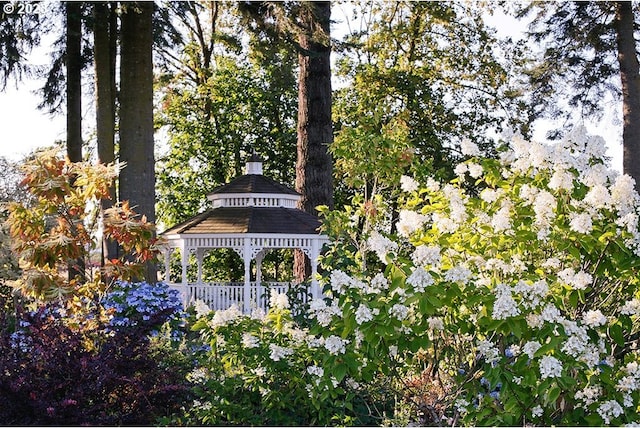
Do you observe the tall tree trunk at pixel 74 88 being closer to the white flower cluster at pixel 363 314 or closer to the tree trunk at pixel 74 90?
the tree trunk at pixel 74 90

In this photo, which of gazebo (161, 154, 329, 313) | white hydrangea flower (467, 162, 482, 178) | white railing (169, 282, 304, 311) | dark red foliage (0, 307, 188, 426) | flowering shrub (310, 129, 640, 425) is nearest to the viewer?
flowering shrub (310, 129, 640, 425)

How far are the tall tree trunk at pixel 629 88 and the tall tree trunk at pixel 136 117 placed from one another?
8.65m

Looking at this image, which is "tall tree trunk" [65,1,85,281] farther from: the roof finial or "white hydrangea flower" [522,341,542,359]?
"white hydrangea flower" [522,341,542,359]

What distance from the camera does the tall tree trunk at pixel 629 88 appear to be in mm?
14469

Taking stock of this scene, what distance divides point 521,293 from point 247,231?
935 centimetres

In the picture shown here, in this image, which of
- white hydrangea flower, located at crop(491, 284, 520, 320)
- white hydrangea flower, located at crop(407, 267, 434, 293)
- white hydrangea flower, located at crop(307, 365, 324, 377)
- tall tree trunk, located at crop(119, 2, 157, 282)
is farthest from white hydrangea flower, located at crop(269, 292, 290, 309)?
tall tree trunk, located at crop(119, 2, 157, 282)

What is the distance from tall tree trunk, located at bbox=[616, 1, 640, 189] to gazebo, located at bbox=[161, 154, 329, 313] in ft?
19.5

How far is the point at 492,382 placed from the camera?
144 inches

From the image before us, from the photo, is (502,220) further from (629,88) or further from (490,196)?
(629,88)

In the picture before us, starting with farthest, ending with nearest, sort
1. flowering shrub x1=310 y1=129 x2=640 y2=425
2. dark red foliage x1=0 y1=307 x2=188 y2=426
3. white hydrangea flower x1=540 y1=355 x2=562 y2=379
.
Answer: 1. dark red foliage x1=0 y1=307 x2=188 y2=426
2. flowering shrub x1=310 y1=129 x2=640 y2=425
3. white hydrangea flower x1=540 y1=355 x2=562 y2=379

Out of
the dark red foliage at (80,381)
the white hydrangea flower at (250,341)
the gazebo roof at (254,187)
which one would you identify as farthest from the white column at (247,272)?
the white hydrangea flower at (250,341)

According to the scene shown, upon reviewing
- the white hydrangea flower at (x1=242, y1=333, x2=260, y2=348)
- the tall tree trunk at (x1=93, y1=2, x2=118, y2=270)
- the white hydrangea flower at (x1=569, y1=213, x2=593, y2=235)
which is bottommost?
the white hydrangea flower at (x1=242, y1=333, x2=260, y2=348)

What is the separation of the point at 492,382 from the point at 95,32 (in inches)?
404

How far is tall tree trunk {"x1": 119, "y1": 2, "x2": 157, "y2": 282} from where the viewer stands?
1059 centimetres
